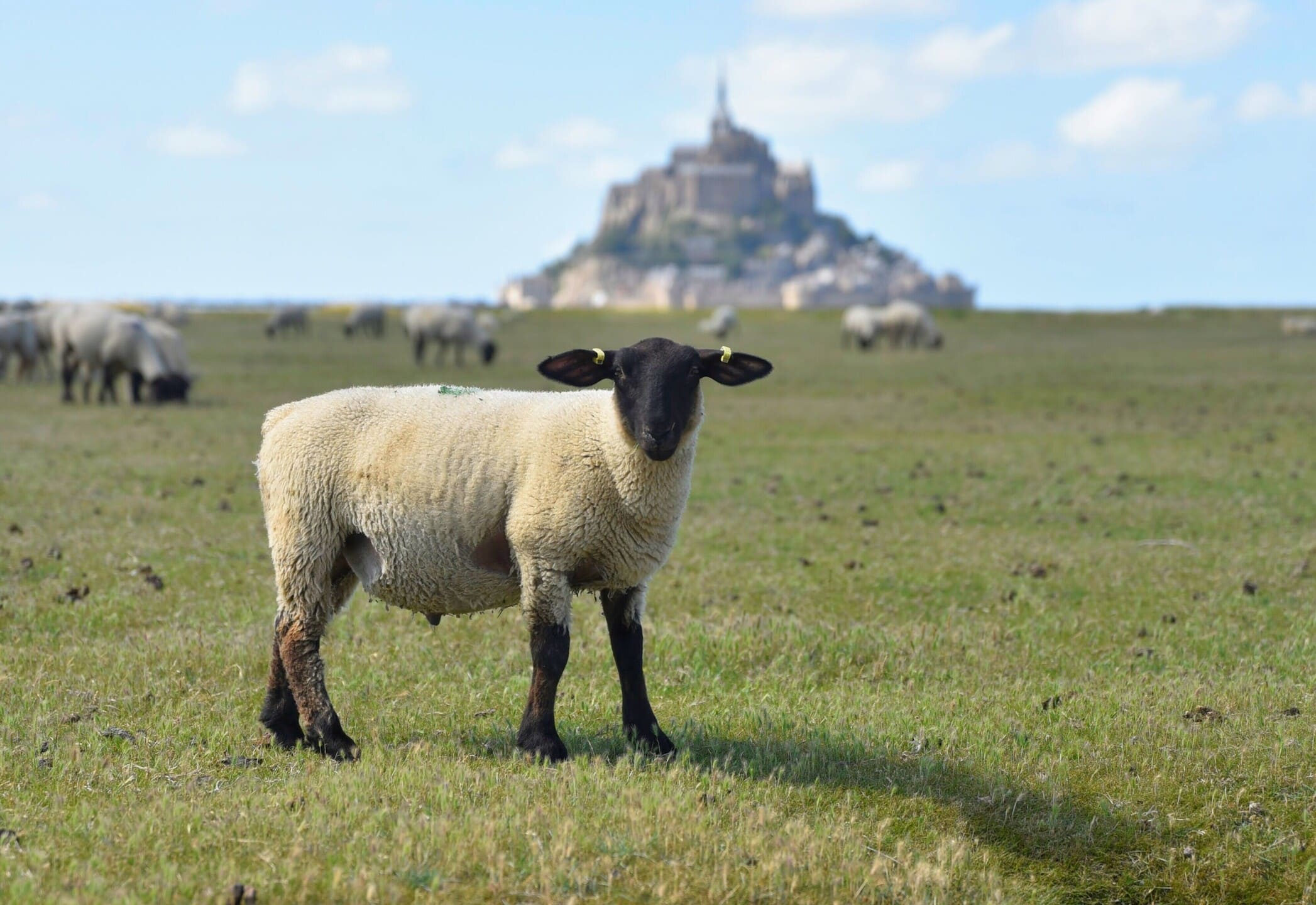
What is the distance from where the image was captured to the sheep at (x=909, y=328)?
63.8m

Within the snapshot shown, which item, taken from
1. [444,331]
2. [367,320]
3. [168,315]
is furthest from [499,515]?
[168,315]

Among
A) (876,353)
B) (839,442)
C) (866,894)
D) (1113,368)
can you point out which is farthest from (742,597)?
(876,353)

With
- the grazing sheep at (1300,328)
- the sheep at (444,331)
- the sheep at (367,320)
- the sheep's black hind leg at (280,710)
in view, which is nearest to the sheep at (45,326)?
the sheep at (444,331)

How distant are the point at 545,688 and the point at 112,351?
26.1 meters

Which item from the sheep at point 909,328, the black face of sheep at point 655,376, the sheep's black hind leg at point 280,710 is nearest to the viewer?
the black face of sheep at point 655,376

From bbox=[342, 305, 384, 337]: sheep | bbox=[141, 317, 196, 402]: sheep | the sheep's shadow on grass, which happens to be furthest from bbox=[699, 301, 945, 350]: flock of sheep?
the sheep's shadow on grass

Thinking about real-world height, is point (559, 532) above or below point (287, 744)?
above

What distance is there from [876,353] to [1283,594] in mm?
47282

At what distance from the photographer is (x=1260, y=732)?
779 cm

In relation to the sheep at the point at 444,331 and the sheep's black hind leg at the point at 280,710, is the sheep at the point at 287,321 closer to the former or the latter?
the sheep at the point at 444,331

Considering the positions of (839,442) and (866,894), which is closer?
(866,894)

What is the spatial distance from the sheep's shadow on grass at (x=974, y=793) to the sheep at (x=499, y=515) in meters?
0.35

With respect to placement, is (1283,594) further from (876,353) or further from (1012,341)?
(1012,341)

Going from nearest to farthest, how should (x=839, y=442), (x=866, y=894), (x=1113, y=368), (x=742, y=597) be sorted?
(x=866, y=894) → (x=742, y=597) → (x=839, y=442) → (x=1113, y=368)
